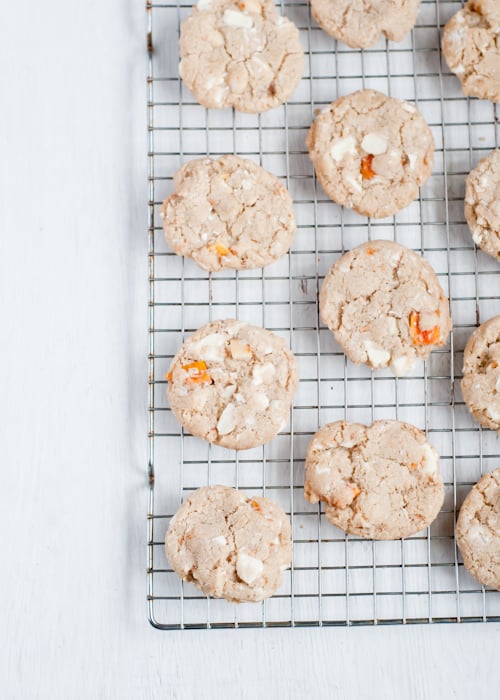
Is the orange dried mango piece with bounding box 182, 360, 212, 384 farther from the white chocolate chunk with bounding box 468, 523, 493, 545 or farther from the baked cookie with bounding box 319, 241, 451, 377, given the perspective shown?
the white chocolate chunk with bounding box 468, 523, 493, 545

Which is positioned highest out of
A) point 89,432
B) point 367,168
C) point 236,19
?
point 236,19

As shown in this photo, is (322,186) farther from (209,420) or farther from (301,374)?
(209,420)

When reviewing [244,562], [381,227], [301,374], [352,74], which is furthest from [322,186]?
[244,562]

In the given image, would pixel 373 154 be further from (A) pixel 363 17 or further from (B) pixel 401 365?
(B) pixel 401 365

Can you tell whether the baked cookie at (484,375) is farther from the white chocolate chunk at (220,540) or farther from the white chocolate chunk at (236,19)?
the white chocolate chunk at (236,19)

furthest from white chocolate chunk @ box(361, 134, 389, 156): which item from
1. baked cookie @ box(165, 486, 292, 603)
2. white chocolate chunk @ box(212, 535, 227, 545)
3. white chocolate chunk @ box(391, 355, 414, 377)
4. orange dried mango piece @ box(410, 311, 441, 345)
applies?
white chocolate chunk @ box(212, 535, 227, 545)

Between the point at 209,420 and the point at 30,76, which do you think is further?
the point at 30,76

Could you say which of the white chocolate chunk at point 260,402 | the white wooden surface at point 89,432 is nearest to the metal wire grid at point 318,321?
the white wooden surface at point 89,432

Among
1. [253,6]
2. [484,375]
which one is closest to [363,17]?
[253,6]
